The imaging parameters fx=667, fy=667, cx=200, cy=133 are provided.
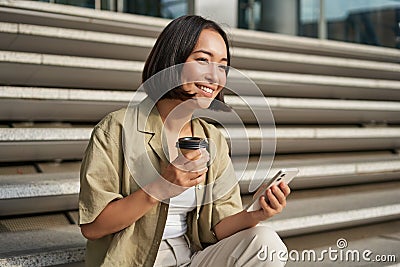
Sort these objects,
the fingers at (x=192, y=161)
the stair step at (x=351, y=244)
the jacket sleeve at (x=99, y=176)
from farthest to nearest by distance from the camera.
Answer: the stair step at (x=351, y=244)
the jacket sleeve at (x=99, y=176)
the fingers at (x=192, y=161)

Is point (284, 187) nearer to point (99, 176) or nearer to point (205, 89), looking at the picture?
point (205, 89)

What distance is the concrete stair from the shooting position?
2.47 meters

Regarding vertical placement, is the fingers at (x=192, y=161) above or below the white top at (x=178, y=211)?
above

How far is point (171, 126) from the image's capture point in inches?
72.4

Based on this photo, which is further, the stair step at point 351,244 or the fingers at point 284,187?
the stair step at point 351,244

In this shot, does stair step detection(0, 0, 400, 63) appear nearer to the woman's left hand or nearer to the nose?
the nose

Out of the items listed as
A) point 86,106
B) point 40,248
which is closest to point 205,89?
point 40,248

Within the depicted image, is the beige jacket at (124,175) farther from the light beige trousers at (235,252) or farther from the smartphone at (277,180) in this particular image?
the smartphone at (277,180)

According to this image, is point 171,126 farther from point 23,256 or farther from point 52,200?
point 52,200

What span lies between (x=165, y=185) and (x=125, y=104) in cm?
157

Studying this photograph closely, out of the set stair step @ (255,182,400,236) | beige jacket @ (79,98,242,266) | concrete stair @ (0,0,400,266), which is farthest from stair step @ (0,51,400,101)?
beige jacket @ (79,98,242,266)

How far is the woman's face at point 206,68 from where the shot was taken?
173 cm

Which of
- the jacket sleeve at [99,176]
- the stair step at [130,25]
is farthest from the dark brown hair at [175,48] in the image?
the stair step at [130,25]

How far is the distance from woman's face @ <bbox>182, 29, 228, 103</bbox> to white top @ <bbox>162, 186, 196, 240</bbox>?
0.95 ft
